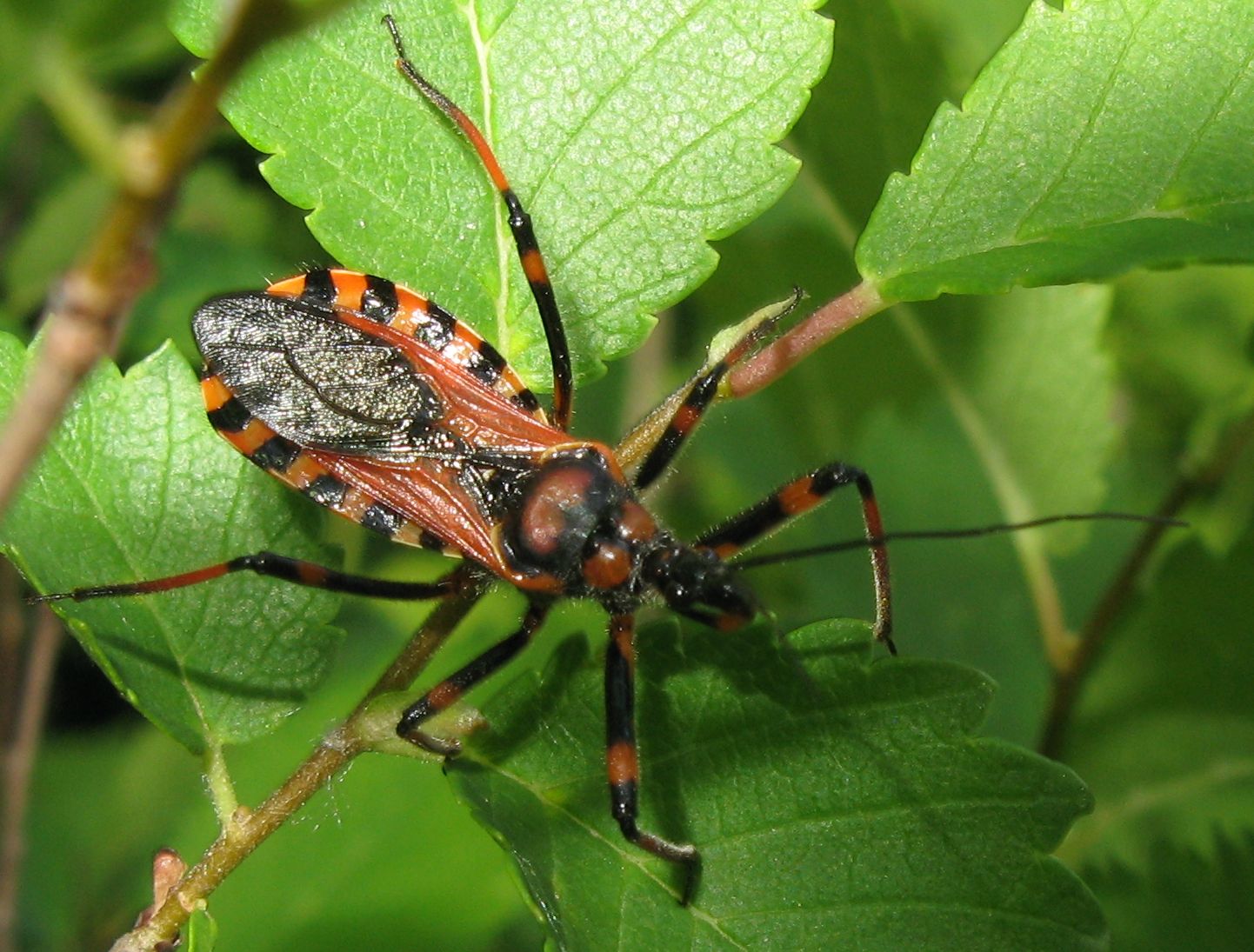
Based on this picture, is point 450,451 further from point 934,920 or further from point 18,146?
point 18,146

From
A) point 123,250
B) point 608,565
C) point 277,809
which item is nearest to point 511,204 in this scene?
point 608,565

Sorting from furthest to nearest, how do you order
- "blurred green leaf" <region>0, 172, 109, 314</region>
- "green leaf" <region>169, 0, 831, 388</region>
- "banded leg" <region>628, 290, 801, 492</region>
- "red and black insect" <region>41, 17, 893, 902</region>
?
"blurred green leaf" <region>0, 172, 109, 314</region> < "red and black insect" <region>41, 17, 893, 902</region> < "banded leg" <region>628, 290, 801, 492</region> < "green leaf" <region>169, 0, 831, 388</region>

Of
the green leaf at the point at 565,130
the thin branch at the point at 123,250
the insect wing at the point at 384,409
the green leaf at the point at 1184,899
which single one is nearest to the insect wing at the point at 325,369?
the insect wing at the point at 384,409

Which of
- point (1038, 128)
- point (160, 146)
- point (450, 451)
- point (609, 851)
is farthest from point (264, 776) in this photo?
point (160, 146)

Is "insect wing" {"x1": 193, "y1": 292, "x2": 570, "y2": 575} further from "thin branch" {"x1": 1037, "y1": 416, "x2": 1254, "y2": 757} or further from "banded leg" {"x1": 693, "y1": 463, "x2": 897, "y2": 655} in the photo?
"thin branch" {"x1": 1037, "y1": 416, "x2": 1254, "y2": 757}

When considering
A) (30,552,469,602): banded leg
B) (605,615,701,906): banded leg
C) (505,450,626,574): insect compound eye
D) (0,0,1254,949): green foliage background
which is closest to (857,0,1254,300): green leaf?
(0,0,1254,949): green foliage background

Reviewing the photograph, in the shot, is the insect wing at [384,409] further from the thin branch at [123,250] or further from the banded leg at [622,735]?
the thin branch at [123,250]
